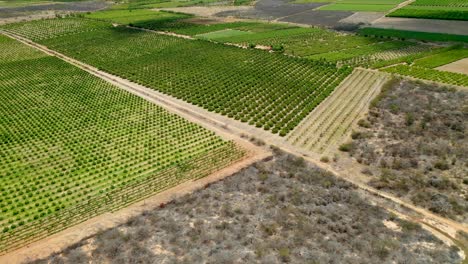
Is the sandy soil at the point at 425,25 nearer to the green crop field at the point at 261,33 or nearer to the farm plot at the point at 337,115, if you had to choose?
the green crop field at the point at 261,33

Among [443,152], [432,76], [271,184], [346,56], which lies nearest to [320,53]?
[346,56]

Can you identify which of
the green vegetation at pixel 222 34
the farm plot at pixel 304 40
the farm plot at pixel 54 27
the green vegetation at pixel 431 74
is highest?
the farm plot at pixel 54 27

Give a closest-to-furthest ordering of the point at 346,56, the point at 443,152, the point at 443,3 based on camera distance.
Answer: the point at 443,152 < the point at 346,56 < the point at 443,3

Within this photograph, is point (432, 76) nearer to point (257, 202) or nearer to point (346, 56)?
point (346, 56)

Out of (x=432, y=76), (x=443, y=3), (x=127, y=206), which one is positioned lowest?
(x=127, y=206)

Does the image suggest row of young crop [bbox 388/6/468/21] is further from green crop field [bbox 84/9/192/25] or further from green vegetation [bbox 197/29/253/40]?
green crop field [bbox 84/9/192/25]

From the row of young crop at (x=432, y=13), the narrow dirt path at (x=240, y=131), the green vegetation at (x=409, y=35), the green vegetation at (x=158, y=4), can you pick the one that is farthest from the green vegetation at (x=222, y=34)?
the green vegetation at (x=158, y=4)

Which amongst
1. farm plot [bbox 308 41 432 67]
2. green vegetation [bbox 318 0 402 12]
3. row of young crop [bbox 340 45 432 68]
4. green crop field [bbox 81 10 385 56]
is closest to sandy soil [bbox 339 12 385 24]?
green vegetation [bbox 318 0 402 12]
